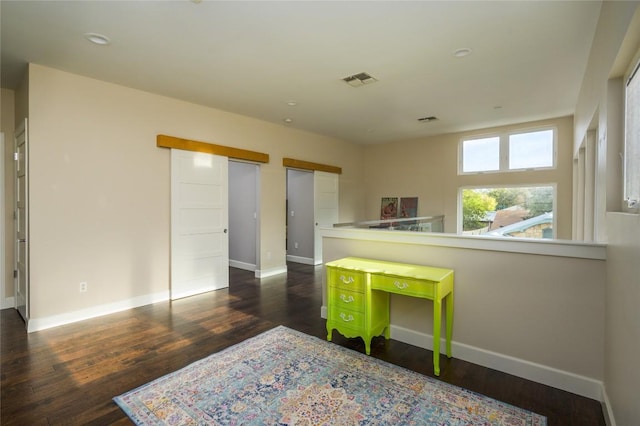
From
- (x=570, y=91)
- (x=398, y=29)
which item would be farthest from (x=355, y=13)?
(x=570, y=91)

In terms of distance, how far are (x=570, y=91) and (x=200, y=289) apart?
5600 mm

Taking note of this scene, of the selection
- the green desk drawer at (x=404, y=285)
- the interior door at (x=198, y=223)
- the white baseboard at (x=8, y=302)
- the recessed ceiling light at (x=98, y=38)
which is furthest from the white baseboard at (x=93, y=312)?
the green desk drawer at (x=404, y=285)

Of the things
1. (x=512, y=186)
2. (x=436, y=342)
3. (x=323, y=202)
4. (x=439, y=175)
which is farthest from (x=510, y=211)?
(x=436, y=342)

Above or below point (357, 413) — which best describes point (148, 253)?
above

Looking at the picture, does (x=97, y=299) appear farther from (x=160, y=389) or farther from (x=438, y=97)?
(x=438, y=97)

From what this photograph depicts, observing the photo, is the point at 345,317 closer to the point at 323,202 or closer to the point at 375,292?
the point at 375,292

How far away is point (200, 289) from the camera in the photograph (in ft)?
15.0

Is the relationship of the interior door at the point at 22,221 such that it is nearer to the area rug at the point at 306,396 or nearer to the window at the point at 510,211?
the area rug at the point at 306,396

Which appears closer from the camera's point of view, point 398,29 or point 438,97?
point 398,29

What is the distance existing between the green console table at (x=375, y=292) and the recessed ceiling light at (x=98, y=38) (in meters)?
2.77

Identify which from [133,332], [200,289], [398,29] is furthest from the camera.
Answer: [200,289]

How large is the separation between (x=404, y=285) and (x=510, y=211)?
14.6 ft

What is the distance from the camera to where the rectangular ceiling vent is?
351 cm

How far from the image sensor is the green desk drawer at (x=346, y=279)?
274 cm
